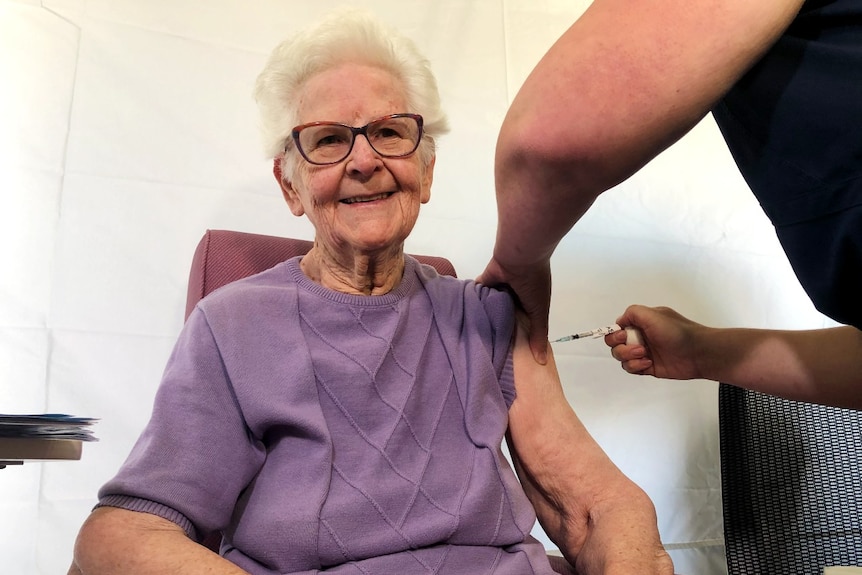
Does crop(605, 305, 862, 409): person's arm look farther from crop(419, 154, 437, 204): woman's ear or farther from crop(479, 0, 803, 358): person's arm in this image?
crop(479, 0, 803, 358): person's arm

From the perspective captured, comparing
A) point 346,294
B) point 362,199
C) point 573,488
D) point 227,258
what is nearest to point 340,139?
point 362,199

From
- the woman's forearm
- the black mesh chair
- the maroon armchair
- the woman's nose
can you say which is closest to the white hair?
the woman's nose

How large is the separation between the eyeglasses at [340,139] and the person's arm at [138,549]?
0.60m

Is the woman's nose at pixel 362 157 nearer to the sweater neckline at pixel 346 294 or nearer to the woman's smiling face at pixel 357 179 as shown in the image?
the woman's smiling face at pixel 357 179

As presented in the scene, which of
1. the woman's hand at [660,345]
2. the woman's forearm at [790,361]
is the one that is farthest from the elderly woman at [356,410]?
the woman's forearm at [790,361]

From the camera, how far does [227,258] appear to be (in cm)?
137

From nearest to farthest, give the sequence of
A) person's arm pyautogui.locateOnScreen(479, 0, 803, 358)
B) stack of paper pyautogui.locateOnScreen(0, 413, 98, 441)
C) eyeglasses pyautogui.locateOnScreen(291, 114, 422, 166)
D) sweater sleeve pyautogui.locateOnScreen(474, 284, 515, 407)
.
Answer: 1. person's arm pyautogui.locateOnScreen(479, 0, 803, 358)
2. stack of paper pyautogui.locateOnScreen(0, 413, 98, 441)
3. eyeglasses pyautogui.locateOnScreen(291, 114, 422, 166)
4. sweater sleeve pyautogui.locateOnScreen(474, 284, 515, 407)

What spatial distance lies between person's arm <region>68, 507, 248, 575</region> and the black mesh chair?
1.35m

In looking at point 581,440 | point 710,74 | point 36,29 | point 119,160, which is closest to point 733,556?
point 581,440

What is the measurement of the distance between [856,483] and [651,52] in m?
1.54

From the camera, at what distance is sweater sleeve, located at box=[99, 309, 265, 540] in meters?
0.88

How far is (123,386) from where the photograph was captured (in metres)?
1.60

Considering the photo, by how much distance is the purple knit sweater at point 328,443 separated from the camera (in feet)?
3.09

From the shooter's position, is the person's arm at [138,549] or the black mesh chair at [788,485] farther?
the black mesh chair at [788,485]
